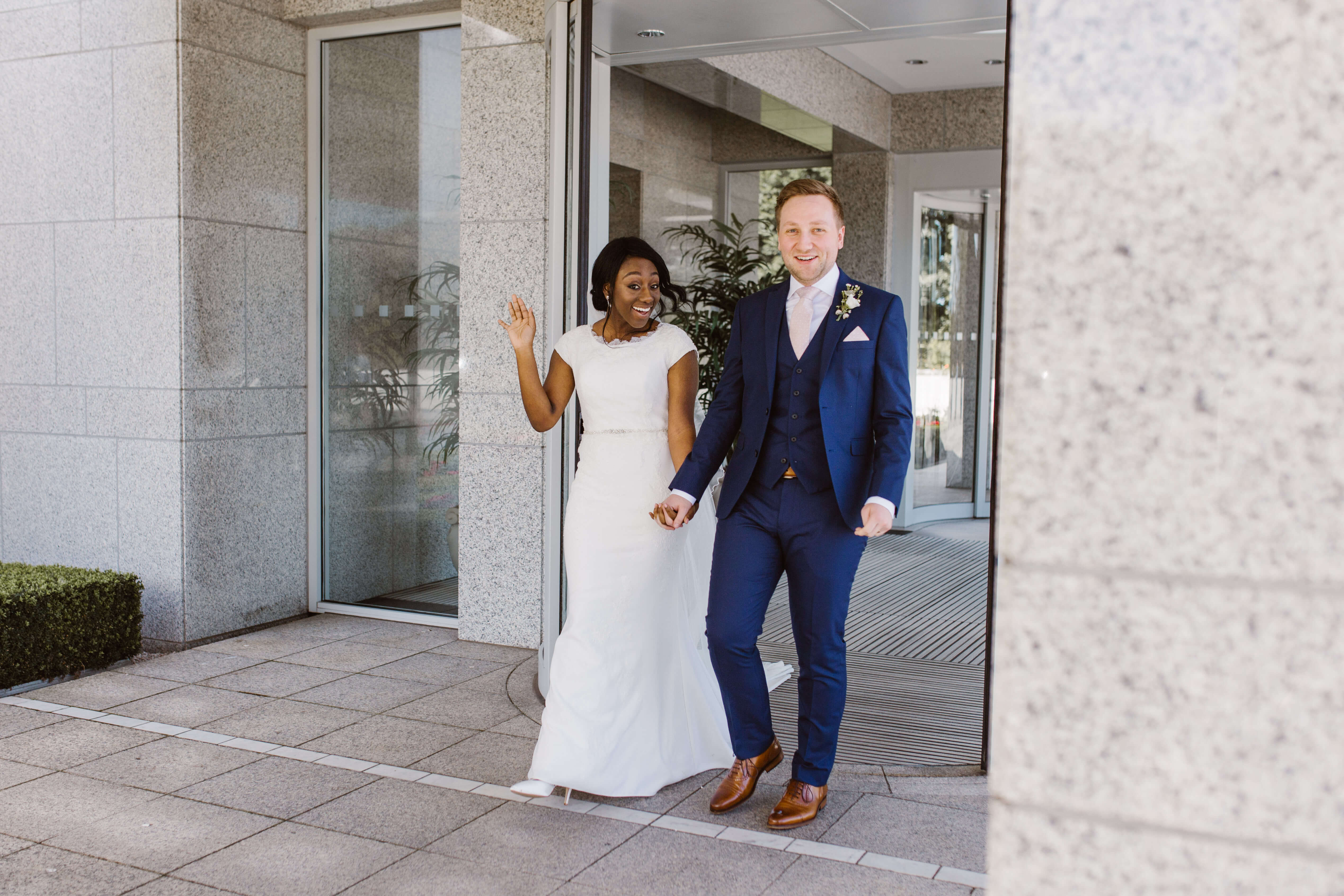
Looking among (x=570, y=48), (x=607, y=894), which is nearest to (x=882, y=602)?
(x=570, y=48)

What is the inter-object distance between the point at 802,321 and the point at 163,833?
91.3 inches

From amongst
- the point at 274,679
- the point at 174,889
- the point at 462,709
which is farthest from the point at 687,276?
the point at 174,889

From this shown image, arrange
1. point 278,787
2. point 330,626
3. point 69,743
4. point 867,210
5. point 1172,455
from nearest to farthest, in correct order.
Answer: point 1172,455
point 278,787
point 69,743
point 330,626
point 867,210

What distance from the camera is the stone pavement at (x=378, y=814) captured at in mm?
2994

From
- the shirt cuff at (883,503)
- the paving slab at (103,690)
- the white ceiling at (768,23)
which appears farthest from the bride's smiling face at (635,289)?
the paving slab at (103,690)

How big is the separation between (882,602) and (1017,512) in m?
5.88

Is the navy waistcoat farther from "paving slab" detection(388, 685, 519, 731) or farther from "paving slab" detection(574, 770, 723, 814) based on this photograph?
"paving slab" detection(388, 685, 519, 731)

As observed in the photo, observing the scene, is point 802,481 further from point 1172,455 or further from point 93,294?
point 93,294

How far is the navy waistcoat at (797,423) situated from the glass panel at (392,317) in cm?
309

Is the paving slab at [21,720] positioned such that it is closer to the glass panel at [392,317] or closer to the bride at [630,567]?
the glass panel at [392,317]

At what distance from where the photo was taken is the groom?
3.23 m

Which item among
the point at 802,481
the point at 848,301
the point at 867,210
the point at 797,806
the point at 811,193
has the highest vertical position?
the point at 867,210

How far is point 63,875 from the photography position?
301 cm

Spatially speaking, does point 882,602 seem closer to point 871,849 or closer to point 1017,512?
point 871,849
